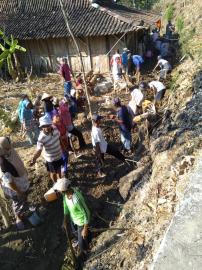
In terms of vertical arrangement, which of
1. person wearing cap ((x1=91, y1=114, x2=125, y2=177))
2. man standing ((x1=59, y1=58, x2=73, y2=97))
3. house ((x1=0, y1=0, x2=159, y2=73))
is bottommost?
person wearing cap ((x1=91, y1=114, x2=125, y2=177))

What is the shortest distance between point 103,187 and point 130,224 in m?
2.08

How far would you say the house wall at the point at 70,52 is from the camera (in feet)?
52.6

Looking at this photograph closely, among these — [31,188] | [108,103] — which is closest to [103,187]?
[31,188]

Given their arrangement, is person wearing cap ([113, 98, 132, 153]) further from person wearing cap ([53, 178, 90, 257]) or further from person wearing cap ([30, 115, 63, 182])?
person wearing cap ([53, 178, 90, 257])

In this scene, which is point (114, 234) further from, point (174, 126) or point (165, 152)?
point (174, 126)

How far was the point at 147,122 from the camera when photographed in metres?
8.77

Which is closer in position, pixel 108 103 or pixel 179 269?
pixel 179 269

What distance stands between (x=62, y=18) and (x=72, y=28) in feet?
5.33

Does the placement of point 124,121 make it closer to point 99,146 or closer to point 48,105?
point 99,146

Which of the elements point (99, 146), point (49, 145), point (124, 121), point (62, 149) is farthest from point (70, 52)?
point (49, 145)

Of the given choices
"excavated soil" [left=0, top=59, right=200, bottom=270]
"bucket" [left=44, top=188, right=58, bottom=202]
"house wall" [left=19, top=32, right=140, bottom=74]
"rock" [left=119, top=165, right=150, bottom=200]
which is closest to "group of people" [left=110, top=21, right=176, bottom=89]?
"house wall" [left=19, top=32, right=140, bottom=74]

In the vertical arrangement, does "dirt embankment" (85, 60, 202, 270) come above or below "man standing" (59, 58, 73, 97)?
below

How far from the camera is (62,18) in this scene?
1686 centimetres

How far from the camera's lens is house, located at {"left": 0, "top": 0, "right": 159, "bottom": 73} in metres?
15.5
